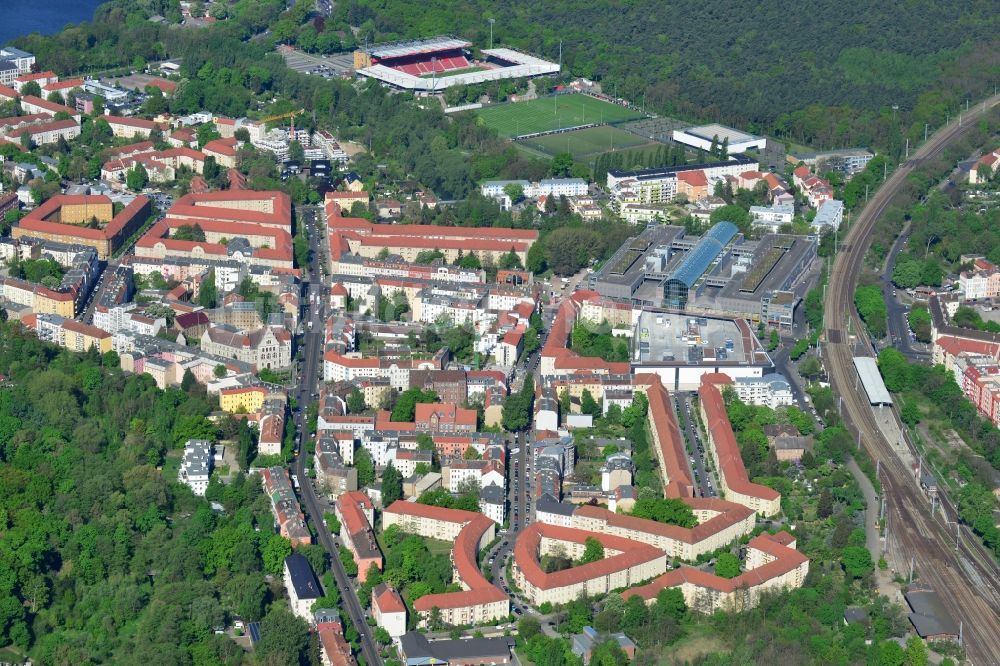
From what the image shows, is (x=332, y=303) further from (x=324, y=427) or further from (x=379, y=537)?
(x=379, y=537)

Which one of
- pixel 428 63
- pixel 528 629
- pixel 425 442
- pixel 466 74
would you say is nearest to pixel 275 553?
pixel 528 629

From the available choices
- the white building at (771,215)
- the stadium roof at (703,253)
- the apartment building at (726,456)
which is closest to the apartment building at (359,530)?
the apartment building at (726,456)

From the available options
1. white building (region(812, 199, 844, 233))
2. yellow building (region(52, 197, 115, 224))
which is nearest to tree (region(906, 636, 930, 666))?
white building (region(812, 199, 844, 233))

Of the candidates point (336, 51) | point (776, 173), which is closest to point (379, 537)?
point (776, 173)

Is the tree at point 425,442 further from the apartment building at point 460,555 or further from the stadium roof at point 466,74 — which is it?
the stadium roof at point 466,74

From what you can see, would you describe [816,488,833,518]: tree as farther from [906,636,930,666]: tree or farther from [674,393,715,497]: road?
[906,636,930,666]: tree

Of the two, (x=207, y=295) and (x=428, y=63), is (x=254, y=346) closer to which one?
(x=207, y=295)
